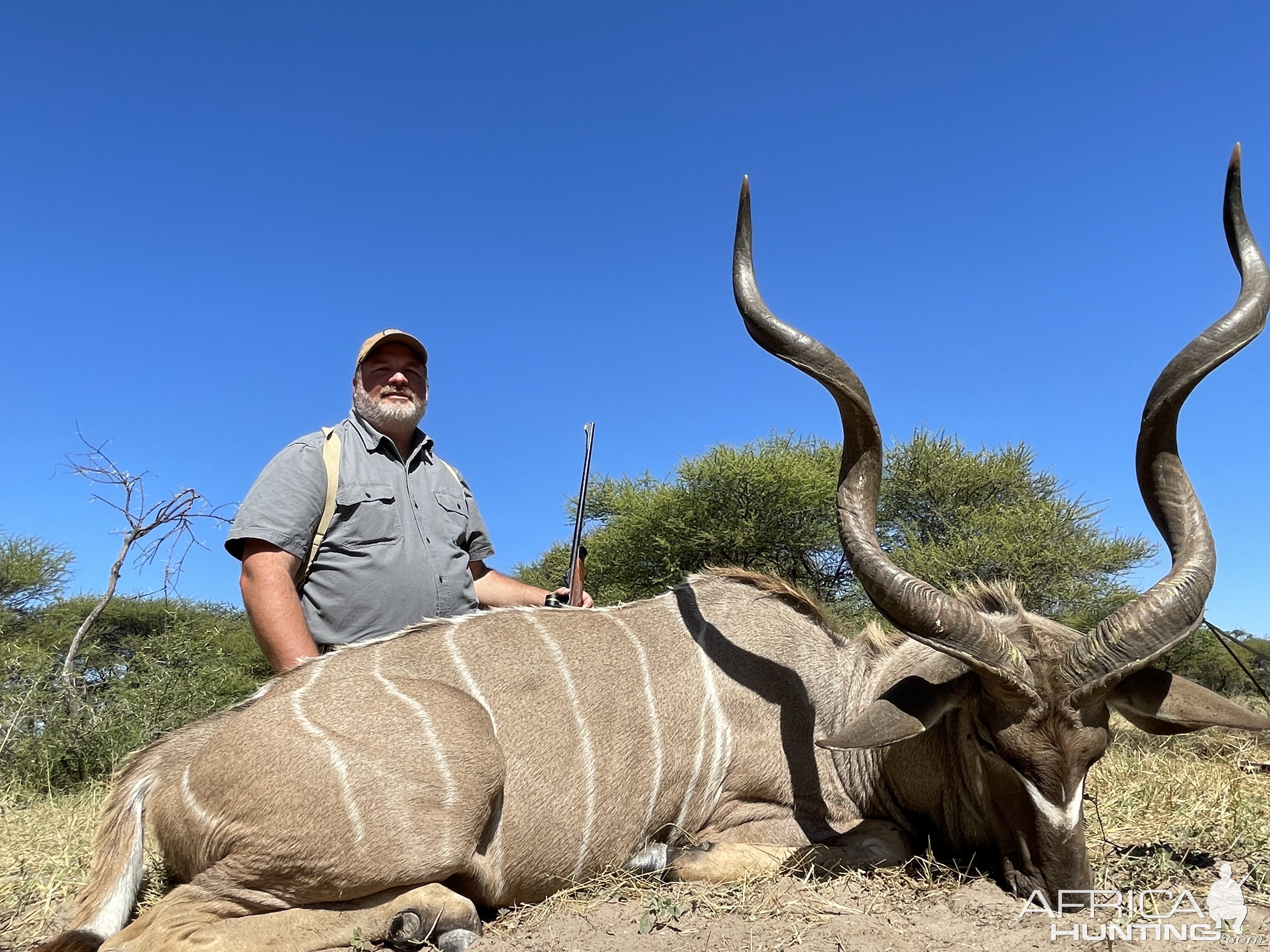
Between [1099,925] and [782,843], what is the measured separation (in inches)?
38.3

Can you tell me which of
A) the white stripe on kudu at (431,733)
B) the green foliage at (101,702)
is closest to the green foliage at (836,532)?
the green foliage at (101,702)

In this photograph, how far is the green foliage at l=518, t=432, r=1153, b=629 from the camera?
Answer: 352 inches

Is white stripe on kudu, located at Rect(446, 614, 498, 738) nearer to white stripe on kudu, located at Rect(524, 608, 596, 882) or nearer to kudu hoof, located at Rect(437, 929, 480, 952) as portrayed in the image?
white stripe on kudu, located at Rect(524, 608, 596, 882)

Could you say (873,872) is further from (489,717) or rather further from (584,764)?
(489,717)

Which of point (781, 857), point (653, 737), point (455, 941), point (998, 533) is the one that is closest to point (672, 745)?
point (653, 737)

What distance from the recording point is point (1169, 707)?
110 inches

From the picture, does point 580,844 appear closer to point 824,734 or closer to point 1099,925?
point 824,734

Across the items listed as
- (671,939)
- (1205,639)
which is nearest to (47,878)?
(671,939)

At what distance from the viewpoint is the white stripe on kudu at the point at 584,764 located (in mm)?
2836

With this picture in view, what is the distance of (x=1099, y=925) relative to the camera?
2357mm

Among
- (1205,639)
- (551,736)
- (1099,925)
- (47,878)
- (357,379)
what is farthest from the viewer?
(1205,639)

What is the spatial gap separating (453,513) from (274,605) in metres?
0.91

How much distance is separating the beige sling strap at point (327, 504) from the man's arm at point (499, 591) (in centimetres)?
83

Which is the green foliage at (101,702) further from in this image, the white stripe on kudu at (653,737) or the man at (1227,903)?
the man at (1227,903)
